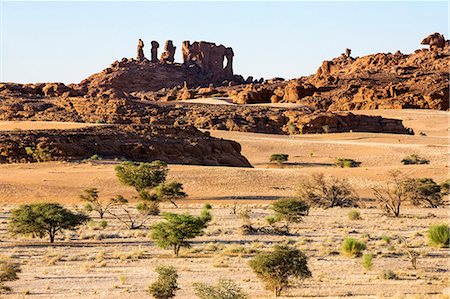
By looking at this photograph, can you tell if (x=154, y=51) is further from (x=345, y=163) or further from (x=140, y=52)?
(x=345, y=163)

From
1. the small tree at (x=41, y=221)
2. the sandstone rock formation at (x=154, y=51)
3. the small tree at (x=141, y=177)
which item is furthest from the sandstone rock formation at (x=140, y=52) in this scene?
the small tree at (x=41, y=221)

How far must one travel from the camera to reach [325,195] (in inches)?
1480

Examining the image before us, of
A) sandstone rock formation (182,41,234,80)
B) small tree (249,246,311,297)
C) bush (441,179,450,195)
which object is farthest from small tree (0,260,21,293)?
sandstone rock formation (182,41,234,80)

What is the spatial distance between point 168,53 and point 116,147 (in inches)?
4294

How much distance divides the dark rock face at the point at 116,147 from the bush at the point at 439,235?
1172 inches

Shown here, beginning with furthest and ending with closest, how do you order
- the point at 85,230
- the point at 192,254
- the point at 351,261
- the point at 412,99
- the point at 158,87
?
the point at 158,87 < the point at 412,99 < the point at 85,230 < the point at 192,254 < the point at 351,261

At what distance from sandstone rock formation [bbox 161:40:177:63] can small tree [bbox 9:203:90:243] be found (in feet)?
443

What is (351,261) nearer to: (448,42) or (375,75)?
(375,75)

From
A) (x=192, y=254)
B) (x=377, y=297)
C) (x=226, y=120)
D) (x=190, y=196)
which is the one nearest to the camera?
(x=377, y=297)

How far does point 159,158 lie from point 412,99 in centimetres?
6634

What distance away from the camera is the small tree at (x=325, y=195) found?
36.8 m

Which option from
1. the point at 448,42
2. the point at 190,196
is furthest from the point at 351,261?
the point at 448,42

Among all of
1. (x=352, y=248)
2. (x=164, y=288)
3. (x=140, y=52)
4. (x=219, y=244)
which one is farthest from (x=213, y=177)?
(x=140, y=52)

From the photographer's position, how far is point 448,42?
5950 inches
